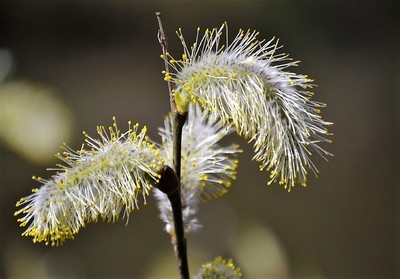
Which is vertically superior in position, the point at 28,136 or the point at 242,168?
the point at 28,136

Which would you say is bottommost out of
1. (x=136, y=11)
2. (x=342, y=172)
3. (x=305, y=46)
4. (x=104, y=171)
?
(x=104, y=171)

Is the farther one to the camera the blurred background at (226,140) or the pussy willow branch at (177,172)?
the blurred background at (226,140)

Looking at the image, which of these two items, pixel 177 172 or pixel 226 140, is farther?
pixel 226 140

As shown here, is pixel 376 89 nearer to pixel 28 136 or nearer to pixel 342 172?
pixel 342 172

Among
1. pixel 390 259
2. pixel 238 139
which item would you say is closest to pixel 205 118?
pixel 238 139

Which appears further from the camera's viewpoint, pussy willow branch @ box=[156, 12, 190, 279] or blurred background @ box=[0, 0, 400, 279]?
blurred background @ box=[0, 0, 400, 279]

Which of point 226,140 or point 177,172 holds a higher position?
point 226,140

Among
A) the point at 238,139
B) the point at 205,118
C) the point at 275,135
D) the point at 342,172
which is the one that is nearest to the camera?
the point at 275,135

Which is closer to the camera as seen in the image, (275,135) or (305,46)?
(275,135)
